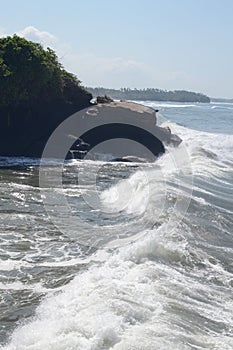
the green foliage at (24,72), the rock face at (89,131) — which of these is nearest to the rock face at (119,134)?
the rock face at (89,131)

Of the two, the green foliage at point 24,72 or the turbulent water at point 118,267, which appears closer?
the turbulent water at point 118,267

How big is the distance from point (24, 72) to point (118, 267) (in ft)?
51.1

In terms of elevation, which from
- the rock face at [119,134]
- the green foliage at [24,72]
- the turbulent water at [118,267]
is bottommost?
the turbulent water at [118,267]

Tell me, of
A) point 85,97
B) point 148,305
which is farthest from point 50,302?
point 85,97

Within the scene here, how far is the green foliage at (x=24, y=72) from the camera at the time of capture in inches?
813

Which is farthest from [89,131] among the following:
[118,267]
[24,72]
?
[118,267]

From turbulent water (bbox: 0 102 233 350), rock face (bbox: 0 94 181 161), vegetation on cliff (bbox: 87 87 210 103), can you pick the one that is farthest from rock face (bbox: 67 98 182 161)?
vegetation on cliff (bbox: 87 87 210 103)

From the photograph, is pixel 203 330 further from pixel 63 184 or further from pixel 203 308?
pixel 63 184

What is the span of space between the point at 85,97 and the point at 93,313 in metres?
20.4

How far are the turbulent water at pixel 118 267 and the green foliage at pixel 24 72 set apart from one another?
6675 mm

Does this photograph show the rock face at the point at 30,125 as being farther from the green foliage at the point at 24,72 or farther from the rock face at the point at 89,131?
the green foliage at the point at 24,72

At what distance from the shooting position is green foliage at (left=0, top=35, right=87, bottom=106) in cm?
2066

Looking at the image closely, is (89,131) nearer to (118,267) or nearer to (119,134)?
(119,134)

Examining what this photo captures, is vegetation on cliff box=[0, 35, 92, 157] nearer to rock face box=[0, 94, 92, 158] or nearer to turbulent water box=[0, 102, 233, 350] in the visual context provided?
rock face box=[0, 94, 92, 158]
